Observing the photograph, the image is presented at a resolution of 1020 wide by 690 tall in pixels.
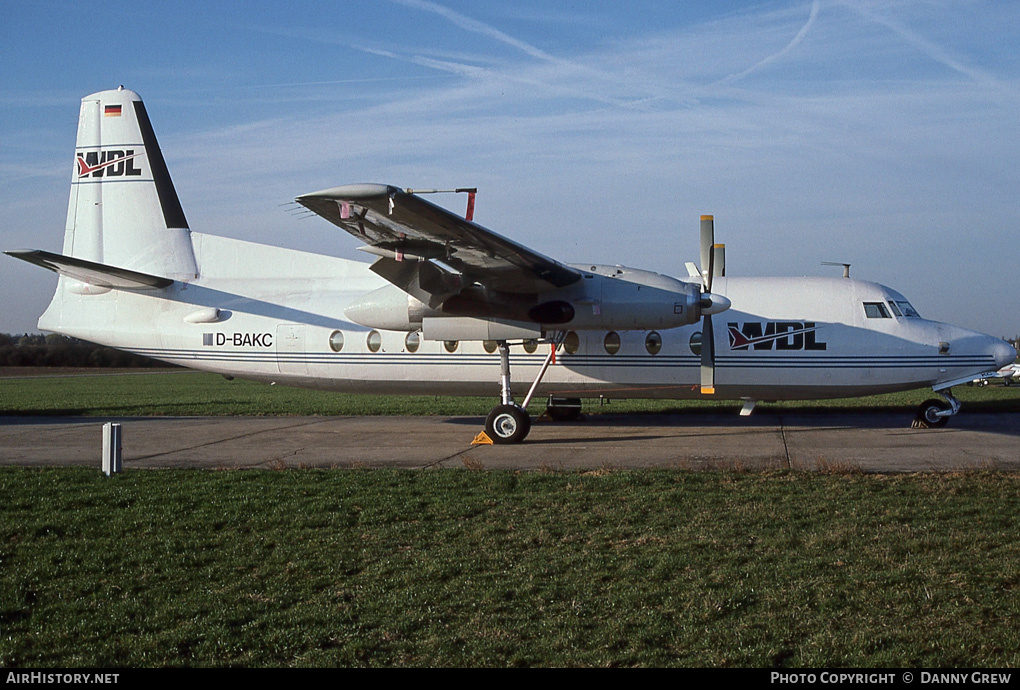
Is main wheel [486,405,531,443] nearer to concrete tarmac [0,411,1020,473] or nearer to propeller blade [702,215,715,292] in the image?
concrete tarmac [0,411,1020,473]

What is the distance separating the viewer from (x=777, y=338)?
16.2m

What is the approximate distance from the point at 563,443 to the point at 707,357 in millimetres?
3101

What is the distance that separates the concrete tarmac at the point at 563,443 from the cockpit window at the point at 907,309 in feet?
7.43

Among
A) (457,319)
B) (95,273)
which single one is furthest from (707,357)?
(95,273)

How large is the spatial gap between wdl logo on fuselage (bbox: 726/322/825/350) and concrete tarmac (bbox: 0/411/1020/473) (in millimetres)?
1644

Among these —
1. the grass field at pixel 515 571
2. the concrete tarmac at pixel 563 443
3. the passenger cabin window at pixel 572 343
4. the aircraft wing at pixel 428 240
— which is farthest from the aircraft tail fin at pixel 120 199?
the grass field at pixel 515 571

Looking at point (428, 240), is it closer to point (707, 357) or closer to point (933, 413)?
point (707, 357)

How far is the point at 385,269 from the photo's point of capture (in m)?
13.8

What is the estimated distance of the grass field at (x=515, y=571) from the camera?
16.1 feet

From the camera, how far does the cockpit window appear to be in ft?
54.0

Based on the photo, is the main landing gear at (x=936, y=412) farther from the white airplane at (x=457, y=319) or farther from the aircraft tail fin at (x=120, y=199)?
the aircraft tail fin at (x=120, y=199)

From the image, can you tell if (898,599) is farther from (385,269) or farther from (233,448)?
(233,448)

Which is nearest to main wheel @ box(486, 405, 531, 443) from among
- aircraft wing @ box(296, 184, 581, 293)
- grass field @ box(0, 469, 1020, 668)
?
aircraft wing @ box(296, 184, 581, 293)

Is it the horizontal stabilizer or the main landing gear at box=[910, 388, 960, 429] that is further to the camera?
the main landing gear at box=[910, 388, 960, 429]
